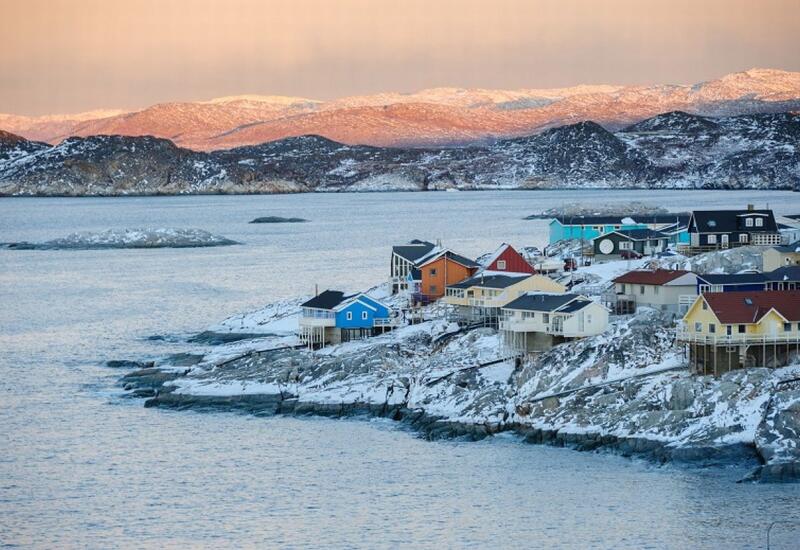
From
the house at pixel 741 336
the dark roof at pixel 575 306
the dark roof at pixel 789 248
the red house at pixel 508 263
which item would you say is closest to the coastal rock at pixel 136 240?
the red house at pixel 508 263

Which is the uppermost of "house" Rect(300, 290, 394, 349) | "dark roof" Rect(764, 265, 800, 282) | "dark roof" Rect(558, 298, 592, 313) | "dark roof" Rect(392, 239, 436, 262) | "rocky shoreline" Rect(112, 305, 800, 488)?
"dark roof" Rect(392, 239, 436, 262)

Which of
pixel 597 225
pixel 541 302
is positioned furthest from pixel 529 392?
pixel 597 225

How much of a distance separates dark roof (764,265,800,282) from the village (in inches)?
2.6

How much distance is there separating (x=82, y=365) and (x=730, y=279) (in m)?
24.5

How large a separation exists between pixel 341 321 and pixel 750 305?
15527 millimetres

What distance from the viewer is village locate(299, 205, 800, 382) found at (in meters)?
44.7

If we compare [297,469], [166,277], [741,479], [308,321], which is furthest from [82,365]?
[166,277]

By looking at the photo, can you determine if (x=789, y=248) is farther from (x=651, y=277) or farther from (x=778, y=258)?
(x=651, y=277)

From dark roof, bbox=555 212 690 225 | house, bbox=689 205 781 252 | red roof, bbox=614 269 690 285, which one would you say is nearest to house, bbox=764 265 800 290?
red roof, bbox=614 269 690 285

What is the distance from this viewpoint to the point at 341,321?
55000 millimetres

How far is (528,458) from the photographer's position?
41.6 m

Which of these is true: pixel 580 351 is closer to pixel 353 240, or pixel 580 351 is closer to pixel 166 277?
pixel 166 277

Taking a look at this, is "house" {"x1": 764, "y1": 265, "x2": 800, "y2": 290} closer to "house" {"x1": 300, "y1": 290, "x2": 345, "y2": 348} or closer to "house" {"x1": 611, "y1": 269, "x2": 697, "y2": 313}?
"house" {"x1": 611, "y1": 269, "x2": 697, "y2": 313}

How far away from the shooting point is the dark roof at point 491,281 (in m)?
54.9
